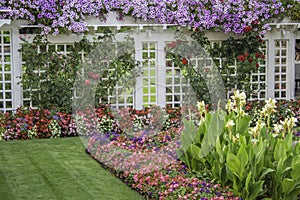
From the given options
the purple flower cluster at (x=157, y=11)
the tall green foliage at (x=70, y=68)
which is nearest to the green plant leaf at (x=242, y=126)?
the tall green foliage at (x=70, y=68)

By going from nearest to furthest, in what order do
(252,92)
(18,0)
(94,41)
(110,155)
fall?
1. (110,155)
2. (18,0)
3. (94,41)
4. (252,92)

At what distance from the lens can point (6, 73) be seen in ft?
31.6

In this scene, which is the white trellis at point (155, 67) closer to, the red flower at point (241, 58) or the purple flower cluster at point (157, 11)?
the purple flower cluster at point (157, 11)

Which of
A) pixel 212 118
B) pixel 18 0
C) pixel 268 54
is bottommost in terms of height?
pixel 212 118

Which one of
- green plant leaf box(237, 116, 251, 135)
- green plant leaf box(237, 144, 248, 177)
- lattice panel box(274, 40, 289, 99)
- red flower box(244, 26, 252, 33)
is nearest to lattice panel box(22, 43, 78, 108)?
red flower box(244, 26, 252, 33)

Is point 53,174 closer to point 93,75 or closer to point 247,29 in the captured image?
point 93,75

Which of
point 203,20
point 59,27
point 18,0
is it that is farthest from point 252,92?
point 18,0

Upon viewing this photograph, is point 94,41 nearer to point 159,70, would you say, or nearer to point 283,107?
point 159,70

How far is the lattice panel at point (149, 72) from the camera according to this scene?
10.2 m

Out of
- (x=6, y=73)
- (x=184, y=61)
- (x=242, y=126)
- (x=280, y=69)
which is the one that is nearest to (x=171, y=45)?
(x=184, y=61)

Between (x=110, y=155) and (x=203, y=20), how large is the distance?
147 inches

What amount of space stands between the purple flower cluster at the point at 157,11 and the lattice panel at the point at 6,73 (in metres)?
0.49

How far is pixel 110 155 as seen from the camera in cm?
729

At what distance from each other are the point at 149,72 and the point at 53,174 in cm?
379
